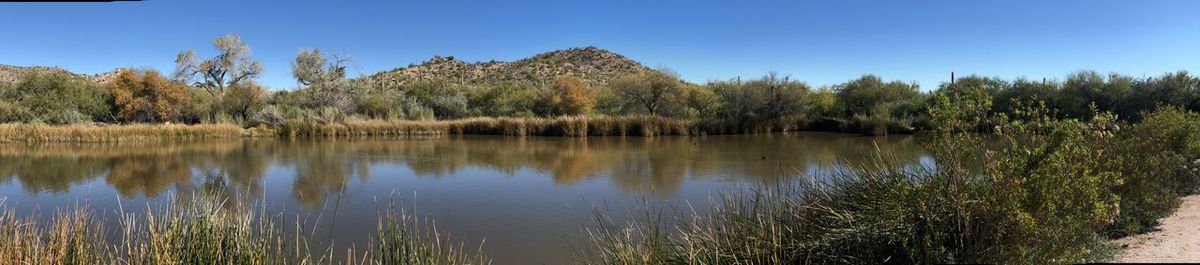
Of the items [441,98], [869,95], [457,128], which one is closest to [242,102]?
[441,98]

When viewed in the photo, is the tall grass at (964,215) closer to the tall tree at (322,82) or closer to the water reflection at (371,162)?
the water reflection at (371,162)

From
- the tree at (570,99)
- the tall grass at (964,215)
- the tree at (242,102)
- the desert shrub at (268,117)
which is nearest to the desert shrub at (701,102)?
the tree at (570,99)

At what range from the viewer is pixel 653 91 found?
29453mm

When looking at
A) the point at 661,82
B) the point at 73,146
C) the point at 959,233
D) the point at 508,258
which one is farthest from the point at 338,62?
the point at 959,233

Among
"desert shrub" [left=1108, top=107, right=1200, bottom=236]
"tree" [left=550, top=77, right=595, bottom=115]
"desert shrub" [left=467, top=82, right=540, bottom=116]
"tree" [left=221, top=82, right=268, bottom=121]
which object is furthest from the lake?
"desert shrub" [left=467, top=82, right=540, bottom=116]

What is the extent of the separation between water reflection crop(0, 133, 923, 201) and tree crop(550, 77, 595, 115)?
29.7ft

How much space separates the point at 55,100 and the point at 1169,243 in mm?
37882

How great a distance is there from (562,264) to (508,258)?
512 millimetres

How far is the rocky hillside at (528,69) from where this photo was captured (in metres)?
59.7

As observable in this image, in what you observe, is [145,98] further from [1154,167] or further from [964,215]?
[1154,167]

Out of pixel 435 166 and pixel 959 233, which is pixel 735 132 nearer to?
pixel 435 166

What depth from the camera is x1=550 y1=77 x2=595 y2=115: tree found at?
31562mm

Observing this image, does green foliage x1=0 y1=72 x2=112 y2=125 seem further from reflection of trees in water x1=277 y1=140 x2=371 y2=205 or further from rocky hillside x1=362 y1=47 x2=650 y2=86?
rocky hillside x1=362 y1=47 x2=650 y2=86

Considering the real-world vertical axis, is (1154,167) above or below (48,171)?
above
